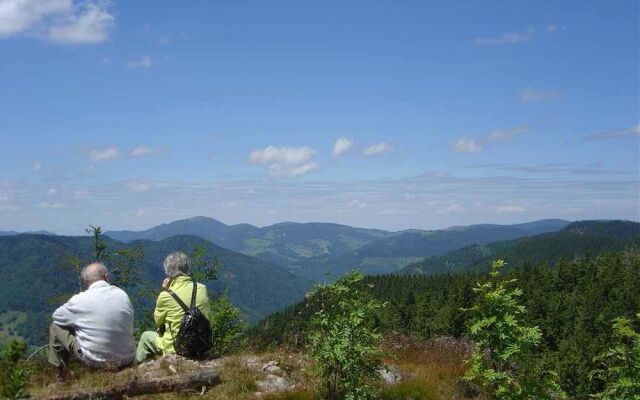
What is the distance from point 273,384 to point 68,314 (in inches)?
138

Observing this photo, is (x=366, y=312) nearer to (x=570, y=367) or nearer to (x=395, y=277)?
(x=570, y=367)

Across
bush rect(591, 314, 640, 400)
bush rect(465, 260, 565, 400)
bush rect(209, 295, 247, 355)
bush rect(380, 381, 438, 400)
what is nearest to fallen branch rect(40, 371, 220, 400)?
bush rect(380, 381, 438, 400)

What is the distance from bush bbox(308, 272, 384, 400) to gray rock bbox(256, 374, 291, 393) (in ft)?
2.45

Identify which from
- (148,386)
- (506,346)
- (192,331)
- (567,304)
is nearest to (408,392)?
(506,346)

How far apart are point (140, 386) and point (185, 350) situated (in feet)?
5.60

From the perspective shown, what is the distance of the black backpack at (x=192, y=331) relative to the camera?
28.5 feet

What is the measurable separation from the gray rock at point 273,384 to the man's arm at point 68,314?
3137 mm

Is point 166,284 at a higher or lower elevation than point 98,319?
higher

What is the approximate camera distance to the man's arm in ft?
25.3

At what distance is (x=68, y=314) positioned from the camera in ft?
25.4

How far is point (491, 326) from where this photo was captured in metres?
7.92

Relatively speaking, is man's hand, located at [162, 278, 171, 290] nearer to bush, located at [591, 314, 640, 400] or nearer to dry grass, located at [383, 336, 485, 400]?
dry grass, located at [383, 336, 485, 400]

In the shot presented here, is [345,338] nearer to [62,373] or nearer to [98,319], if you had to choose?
[98,319]

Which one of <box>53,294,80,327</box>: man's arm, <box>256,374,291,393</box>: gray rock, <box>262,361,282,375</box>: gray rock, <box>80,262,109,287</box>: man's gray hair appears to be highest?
<box>80,262,109,287</box>: man's gray hair
